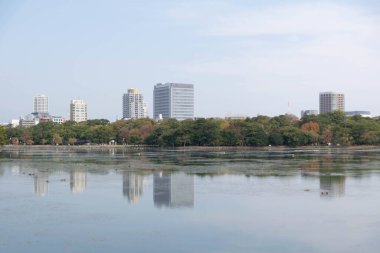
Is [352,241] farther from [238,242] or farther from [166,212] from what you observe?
[166,212]

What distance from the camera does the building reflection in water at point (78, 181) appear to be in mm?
18922

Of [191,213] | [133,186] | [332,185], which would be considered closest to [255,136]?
[332,185]

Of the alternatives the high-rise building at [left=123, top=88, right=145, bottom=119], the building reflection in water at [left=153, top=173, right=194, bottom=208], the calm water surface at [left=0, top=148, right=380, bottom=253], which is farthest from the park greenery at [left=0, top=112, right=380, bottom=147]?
the high-rise building at [left=123, top=88, right=145, bottom=119]

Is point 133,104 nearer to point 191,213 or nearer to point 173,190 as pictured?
point 173,190

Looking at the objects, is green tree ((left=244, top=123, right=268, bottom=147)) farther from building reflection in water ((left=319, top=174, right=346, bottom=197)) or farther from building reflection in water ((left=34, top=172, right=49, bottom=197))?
building reflection in water ((left=34, top=172, right=49, bottom=197))

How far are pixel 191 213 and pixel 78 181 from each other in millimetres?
9072

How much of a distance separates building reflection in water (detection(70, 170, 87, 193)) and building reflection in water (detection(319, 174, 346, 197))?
830 centimetres

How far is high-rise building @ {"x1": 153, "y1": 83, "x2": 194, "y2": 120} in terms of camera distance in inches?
5610

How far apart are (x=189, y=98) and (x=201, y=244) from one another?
137 m

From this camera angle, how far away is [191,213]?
13703 millimetres

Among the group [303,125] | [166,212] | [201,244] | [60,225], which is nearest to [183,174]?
[166,212]

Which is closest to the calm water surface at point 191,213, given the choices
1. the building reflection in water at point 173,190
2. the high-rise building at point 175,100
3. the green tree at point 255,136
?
the building reflection in water at point 173,190

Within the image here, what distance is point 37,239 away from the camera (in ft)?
34.9

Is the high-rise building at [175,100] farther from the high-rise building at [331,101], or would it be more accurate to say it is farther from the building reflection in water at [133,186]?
the building reflection in water at [133,186]
